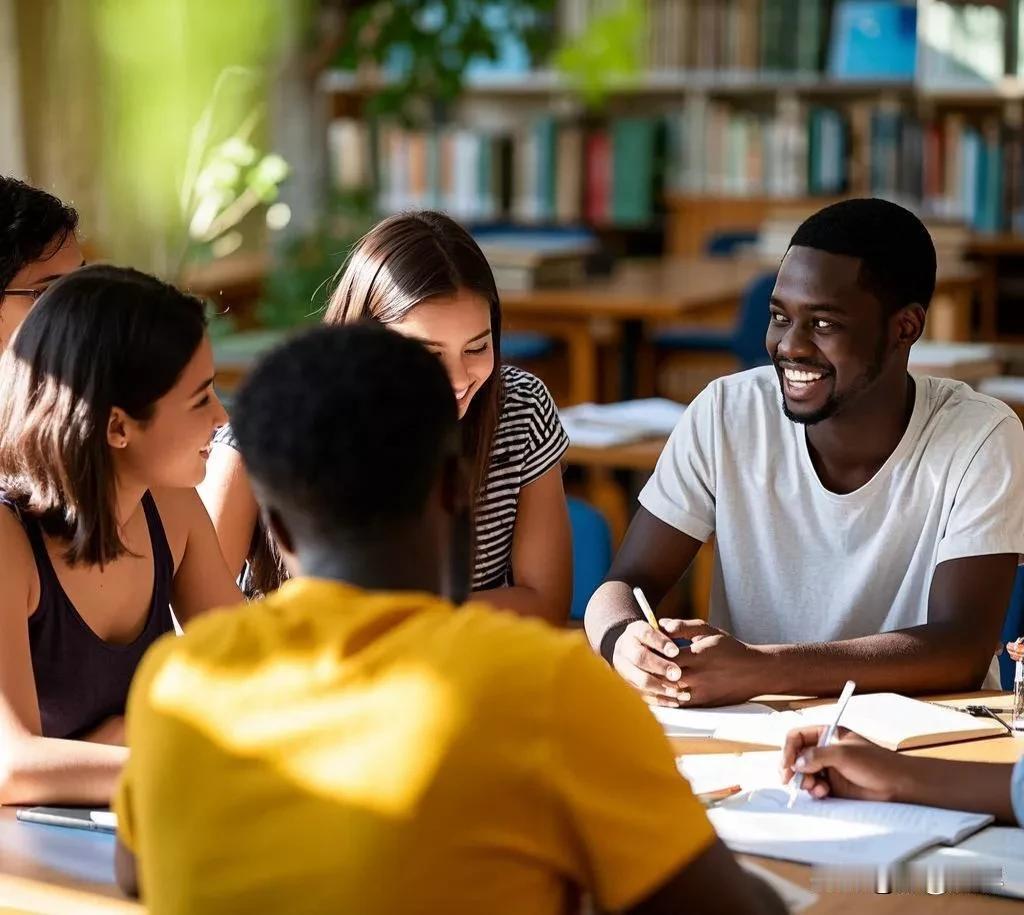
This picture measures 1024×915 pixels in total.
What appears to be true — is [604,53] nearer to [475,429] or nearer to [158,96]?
[158,96]

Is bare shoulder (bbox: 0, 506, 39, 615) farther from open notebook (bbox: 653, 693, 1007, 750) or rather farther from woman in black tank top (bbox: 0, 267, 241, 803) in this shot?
open notebook (bbox: 653, 693, 1007, 750)

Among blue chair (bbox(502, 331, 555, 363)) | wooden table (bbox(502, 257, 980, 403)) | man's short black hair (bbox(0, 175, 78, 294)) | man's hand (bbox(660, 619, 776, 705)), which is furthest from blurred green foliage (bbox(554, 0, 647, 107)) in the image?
man's hand (bbox(660, 619, 776, 705))

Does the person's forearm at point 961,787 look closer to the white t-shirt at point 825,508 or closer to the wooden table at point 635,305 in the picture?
the white t-shirt at point 825,508

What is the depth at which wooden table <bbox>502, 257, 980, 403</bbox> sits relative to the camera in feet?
15.2

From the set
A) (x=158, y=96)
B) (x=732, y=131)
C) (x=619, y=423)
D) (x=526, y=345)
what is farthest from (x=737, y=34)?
(x=619, y=423)

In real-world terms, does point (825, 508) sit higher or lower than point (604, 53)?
lower

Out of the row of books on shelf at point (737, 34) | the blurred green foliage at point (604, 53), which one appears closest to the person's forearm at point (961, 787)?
the blurred green foliage at point (604, 53)

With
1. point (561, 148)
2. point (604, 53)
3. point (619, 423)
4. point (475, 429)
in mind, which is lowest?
point (619, 423)

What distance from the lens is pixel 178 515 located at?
1.79m

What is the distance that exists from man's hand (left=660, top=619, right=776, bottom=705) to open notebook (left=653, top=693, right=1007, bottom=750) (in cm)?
1

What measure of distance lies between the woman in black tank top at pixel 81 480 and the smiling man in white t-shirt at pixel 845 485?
1.84 feet

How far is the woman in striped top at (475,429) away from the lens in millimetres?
1963

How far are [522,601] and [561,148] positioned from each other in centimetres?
440

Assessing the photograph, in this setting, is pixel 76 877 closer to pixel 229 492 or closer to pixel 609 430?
pixel 229 492
